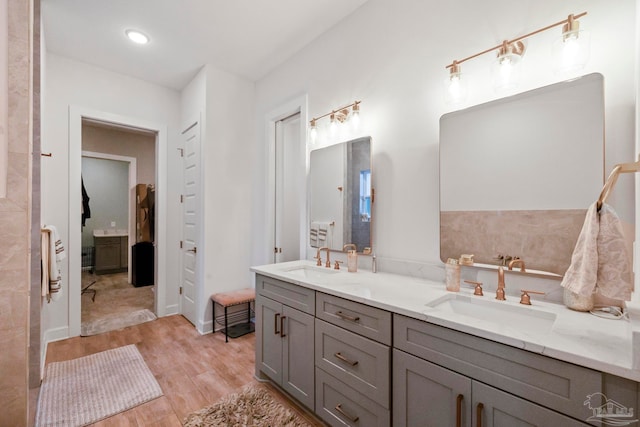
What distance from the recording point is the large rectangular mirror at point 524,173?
4.17 ft

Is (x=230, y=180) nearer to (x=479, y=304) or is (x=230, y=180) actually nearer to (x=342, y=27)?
(x=342, y=27)

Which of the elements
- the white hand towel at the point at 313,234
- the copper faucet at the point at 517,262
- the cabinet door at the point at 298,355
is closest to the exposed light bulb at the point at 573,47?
the copper faucet at the point at 517,262

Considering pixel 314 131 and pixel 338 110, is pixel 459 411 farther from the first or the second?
pixel 314 131

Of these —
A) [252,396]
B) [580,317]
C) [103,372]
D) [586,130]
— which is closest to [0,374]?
[103,372]

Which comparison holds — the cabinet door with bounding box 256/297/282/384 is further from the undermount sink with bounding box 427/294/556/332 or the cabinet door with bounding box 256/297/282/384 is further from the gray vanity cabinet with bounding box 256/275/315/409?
the undermount sink with bounding box 427/294/556/332

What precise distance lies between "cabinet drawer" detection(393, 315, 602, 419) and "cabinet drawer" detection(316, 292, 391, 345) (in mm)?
85

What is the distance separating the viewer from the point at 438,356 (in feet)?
3.82

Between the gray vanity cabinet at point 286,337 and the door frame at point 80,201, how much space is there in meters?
2.05

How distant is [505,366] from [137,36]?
359 cm

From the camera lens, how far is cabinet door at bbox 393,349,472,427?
1089mm

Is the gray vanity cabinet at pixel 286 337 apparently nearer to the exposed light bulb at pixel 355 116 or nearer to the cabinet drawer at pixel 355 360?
the cabinet drawer at pixel 355 360

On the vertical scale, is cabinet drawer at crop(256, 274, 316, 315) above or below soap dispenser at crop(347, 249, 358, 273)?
below

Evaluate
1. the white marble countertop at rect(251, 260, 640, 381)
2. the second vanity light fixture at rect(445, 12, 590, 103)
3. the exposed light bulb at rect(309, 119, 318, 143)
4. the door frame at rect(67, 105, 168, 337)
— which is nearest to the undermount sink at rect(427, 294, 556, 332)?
the white marble countertop at rect(251, 260, 640, 381)

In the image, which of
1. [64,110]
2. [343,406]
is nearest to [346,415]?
[343,406]
